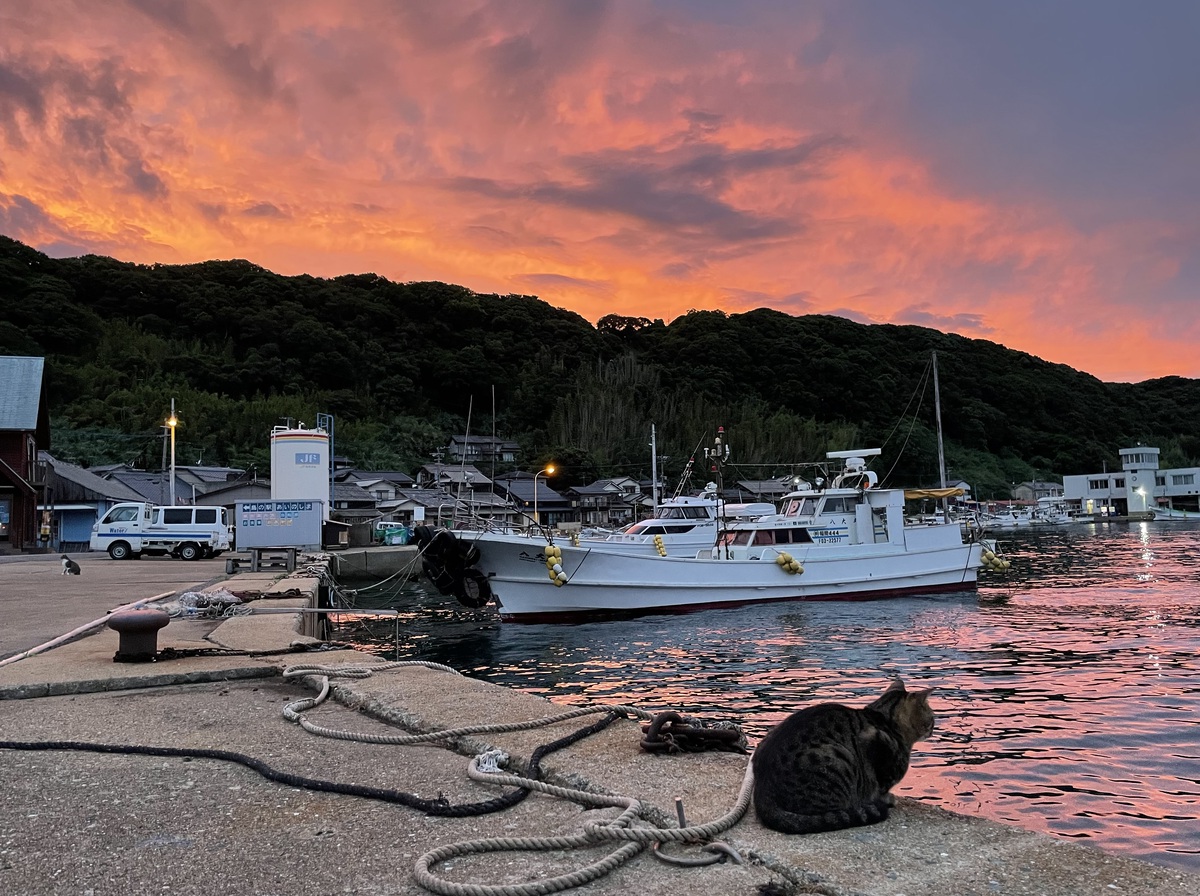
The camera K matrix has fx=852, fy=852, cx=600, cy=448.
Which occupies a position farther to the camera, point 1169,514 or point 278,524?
point 1169,514

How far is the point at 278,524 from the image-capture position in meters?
26.4

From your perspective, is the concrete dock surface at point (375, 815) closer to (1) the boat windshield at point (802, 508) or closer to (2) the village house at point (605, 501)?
(1) the boat windshield at point (802, 508)

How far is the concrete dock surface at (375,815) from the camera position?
8.71 ft

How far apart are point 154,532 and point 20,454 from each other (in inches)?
340

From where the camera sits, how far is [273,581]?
1830 cm

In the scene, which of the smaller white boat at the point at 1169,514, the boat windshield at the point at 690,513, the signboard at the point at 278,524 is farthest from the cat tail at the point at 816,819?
the smaller white boat at the point at 1169,514

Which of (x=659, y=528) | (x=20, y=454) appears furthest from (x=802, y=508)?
(x=20, y=454)

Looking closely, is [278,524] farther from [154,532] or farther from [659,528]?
[659,528]

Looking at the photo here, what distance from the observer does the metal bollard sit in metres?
6.70

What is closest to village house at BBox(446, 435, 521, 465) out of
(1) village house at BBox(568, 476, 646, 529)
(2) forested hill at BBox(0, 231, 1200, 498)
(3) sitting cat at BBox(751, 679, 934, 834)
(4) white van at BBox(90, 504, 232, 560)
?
(2) forested hill at BBox(0, 231, 1200, 498)

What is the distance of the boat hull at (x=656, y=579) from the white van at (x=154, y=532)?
51.5ft

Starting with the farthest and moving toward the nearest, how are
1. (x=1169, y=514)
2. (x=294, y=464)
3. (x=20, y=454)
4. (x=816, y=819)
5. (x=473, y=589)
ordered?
1. (x=1169, y=514)
2. (x=294, y=464)
3. (x=20, y=454)
4. (x=473, y=589)
5. (x=816, y=819)

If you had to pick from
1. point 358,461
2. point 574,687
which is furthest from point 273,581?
point 358,461

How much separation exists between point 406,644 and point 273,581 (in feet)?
13.6
